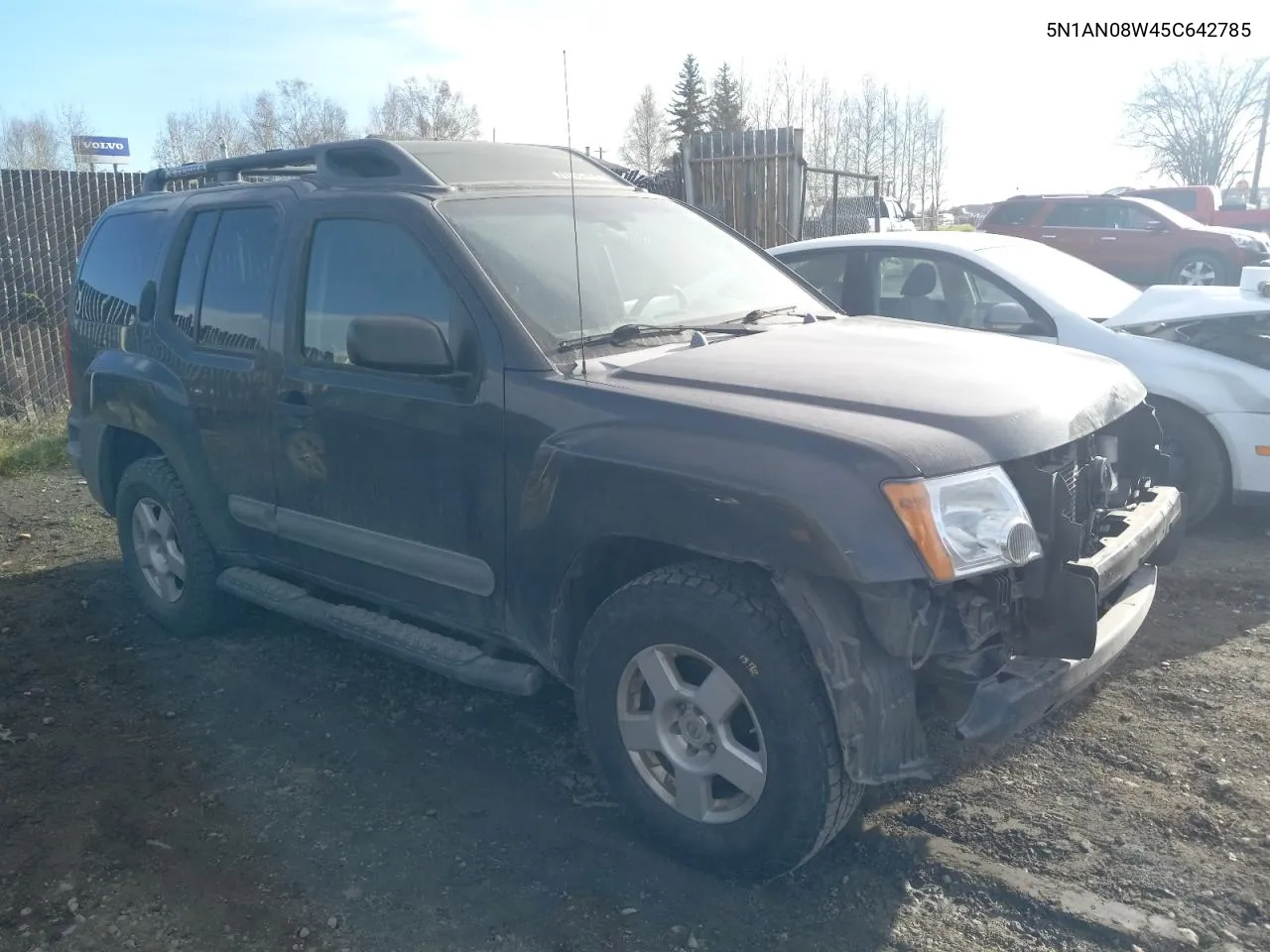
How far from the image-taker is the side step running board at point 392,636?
361 cm

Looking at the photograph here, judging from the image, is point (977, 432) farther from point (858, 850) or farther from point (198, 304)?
point (198, 304)

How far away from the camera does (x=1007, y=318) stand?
6.17 meters

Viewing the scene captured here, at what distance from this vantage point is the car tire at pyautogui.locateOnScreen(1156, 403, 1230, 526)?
575 cm

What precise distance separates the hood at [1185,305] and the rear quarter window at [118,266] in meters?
4.90

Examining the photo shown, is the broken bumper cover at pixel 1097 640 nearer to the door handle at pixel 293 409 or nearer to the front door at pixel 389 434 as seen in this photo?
the front door at pixel 389 434

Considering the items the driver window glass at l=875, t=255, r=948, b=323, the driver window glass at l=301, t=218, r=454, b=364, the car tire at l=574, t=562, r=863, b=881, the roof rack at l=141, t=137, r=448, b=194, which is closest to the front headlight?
the car tire at l=574, t=562, r=863, b=881

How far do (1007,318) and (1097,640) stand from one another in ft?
11.1

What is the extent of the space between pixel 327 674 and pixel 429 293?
1848mm

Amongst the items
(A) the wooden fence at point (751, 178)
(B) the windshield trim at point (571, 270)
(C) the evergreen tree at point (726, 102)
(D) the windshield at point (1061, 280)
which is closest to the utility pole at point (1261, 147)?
(C) the evergreen tree at point (726, 102)

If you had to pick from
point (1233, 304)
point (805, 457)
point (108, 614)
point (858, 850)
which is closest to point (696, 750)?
point (858, 850)

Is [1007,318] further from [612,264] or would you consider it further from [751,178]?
[751,178]

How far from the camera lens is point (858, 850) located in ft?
10.7

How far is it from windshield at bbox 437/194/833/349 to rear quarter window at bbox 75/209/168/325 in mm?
2046

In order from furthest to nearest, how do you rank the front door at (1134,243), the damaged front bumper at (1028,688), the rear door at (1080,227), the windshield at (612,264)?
1. the rear door at (1080,227)
2. the front door at (1134,243)
3. the windshield at (612,264)
4. the damaged front bumper at (1028,688)
